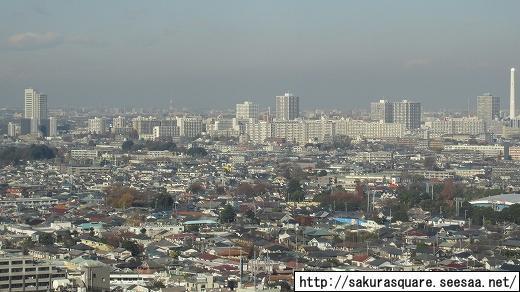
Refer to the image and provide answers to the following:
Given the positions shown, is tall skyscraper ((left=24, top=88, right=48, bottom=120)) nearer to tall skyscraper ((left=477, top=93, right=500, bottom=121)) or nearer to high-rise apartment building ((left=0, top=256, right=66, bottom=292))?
tall skyscraper ((left=477, top=93, right=500, bottom=121))

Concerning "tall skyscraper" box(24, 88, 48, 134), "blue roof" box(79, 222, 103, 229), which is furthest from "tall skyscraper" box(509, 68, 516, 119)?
"blue roof" box(79, 222, 103, 229)

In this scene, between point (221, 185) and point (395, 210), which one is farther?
point (221, 185)

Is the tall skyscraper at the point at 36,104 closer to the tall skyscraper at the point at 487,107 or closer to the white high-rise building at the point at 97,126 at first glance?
the white high-rise building at the point at 97,126

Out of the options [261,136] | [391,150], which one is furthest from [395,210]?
[261,136]

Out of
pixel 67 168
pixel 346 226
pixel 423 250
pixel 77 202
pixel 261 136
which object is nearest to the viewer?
pixel 423 250

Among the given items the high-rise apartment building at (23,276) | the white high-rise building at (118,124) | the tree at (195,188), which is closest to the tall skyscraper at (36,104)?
the white high-rise building at (118,124)

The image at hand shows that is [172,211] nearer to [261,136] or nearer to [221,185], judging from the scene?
[221,185]

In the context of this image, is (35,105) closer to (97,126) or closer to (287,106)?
(97,126)
